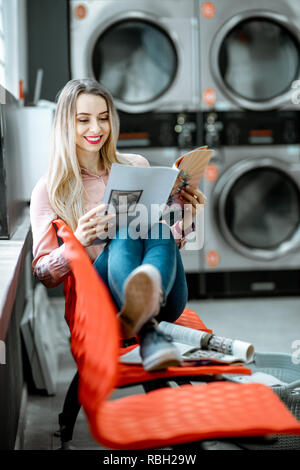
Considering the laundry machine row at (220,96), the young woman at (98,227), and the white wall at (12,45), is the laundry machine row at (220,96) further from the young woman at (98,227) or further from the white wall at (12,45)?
the young woman at (98,227)

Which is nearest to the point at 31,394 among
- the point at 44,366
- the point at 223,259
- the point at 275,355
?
the point at 44,366

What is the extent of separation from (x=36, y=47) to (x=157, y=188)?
7.27 ft

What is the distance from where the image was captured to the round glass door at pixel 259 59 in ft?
10.9

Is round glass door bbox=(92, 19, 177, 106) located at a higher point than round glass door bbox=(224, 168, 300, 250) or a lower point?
higher

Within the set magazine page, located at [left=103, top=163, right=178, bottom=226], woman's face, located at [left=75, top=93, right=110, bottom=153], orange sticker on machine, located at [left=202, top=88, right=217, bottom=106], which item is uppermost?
orange sticker on machine, located at [left=202, top=88, right=217, bottom=106]

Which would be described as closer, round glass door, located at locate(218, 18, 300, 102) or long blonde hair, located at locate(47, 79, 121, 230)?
long blonde hair, located at locate(47, 79, 121, 230)

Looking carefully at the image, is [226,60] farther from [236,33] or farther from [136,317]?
[136,317]

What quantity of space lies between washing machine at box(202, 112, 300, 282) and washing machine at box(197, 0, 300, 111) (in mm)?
98

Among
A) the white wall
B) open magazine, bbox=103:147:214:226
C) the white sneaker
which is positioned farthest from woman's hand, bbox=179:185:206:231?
the white wall

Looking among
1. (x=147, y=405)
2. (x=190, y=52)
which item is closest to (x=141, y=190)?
(x=147, y=405)

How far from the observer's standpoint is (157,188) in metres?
1.45

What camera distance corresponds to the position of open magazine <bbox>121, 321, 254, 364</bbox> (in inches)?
48.3

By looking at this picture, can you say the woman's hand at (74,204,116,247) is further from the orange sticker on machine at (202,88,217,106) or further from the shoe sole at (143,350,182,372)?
the orange sticker on machine at (202,88,217,106)
